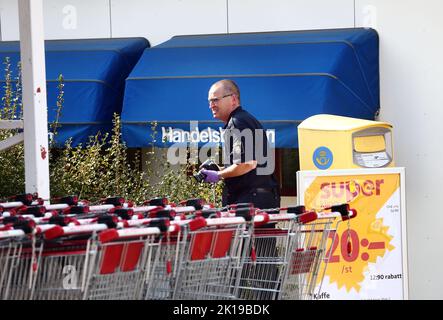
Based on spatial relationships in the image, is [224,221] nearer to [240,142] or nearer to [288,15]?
[240,142]

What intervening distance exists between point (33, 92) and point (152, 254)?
9.64ft

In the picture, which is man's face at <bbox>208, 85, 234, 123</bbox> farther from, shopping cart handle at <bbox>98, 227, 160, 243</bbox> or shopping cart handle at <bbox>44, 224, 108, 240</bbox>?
shopping cart handle at <bbox>44, 224, 108, 240</bbox>

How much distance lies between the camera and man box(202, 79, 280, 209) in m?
9.49

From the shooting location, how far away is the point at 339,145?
35.1ft

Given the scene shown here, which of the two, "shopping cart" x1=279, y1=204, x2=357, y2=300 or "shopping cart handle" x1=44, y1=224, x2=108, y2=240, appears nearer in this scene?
"shopping cart handle" x1=44, y1=224, x2=108, y2=240

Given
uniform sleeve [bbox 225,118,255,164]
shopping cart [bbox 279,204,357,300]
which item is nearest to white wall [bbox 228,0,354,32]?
uniform sleeve [bbox 225,118,255,164]

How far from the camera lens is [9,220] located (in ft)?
21.3

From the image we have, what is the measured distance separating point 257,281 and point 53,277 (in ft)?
6.14

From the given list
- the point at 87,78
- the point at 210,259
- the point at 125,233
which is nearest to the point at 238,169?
the point at 210,259

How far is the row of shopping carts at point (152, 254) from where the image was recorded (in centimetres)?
604

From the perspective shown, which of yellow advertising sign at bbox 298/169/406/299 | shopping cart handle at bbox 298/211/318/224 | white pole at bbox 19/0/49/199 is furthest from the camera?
yellow advertising sign at bbox 298/169/406/299

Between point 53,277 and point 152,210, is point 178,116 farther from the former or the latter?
point 53,277

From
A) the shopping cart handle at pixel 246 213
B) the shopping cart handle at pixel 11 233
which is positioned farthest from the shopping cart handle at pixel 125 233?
the shopping cart handle at pixel 246 213

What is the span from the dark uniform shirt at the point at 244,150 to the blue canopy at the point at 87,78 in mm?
4028
